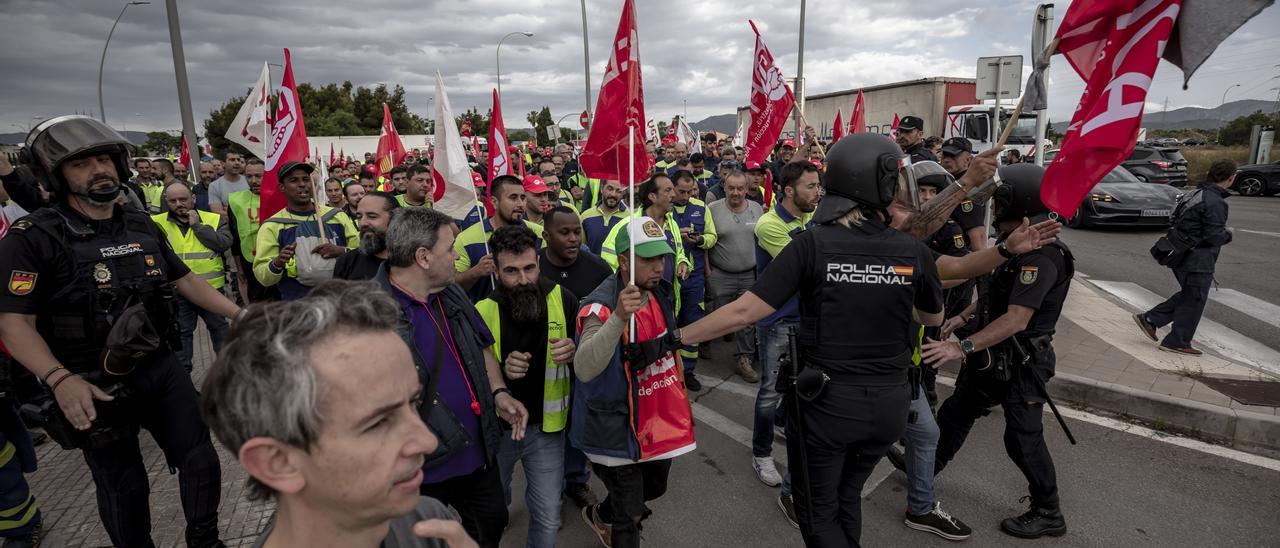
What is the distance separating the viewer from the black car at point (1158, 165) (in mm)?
20672

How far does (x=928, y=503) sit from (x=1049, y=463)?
2.22 ft

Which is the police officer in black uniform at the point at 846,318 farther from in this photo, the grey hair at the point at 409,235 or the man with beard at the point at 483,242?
the man with beard at the point at 483,242

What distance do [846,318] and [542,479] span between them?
1.66m

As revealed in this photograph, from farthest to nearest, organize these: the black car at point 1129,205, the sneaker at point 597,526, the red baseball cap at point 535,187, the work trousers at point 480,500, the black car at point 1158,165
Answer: the black car at point 1158,165
the black car at point 1129,205
the red baseball cap at point 535,187
the sneaker at point 597,526
the work trousers at point 480,500

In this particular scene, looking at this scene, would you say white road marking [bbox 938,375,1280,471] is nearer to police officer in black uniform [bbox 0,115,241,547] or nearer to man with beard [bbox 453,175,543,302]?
man with beard [bbox 453,175,543,302]

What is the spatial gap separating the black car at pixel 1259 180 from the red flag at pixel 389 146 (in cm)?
2400

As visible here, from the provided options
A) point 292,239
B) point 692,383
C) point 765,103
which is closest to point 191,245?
point 292,239

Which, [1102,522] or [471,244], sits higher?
[471,244]

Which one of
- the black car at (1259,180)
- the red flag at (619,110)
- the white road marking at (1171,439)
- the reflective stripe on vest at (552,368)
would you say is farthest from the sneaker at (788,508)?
the black car at (1259,180)

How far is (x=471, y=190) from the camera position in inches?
179

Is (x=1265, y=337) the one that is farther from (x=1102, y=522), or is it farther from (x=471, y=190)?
(x=471, y=190)

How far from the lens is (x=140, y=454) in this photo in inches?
121

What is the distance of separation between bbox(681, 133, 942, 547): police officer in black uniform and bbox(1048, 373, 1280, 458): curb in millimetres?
3445

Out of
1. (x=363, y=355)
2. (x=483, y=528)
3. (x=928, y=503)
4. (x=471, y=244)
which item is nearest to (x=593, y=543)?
(x=483, y=528)
